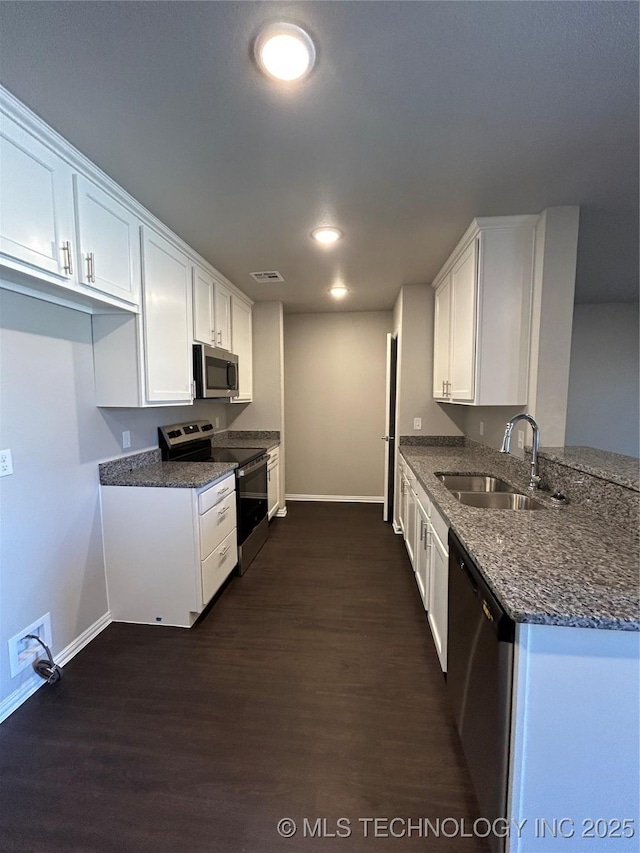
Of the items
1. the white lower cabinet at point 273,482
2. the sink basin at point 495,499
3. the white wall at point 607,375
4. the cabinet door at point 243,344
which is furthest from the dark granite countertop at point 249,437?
the white wall at point 607,375

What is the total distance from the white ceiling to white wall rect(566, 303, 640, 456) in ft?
8.27

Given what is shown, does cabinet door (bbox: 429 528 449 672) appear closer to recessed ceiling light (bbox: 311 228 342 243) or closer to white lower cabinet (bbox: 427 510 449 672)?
white lower cabinet (bbox: 427 510 449 672)

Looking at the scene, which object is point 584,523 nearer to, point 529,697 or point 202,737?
point 529,697

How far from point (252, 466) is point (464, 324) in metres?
2.01

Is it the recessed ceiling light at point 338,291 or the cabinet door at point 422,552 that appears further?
the recessed ceiling light at point 338,291

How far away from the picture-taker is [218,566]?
2.40m

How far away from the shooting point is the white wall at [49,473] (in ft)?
5.25

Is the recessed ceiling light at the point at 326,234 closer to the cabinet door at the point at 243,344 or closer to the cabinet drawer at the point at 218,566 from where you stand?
the cabinet door at the point at 243,344

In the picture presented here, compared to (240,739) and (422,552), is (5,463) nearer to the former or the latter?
(240,739)

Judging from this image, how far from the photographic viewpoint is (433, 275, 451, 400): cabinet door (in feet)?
9.37

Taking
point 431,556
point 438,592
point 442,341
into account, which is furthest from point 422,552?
point 442,341

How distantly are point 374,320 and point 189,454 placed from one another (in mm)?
2933

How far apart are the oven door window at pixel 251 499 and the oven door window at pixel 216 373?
80 centimetres

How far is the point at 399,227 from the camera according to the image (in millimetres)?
2203
